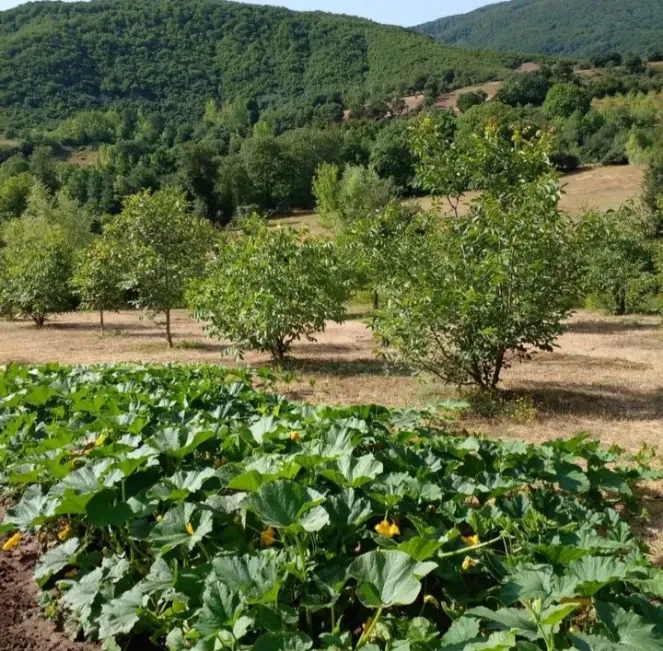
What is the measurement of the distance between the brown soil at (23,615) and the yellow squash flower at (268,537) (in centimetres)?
85

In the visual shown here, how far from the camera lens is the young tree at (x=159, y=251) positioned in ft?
49.0

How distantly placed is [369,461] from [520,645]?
115 cm

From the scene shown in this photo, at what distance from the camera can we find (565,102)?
73312 mm

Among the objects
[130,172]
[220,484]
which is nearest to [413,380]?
[220,484]

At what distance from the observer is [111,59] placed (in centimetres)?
11988

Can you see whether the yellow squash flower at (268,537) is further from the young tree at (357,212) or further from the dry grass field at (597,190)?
the dry grass field at (597,190)

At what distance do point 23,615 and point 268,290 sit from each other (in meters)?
7.89

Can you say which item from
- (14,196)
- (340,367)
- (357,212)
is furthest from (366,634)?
(14,196)

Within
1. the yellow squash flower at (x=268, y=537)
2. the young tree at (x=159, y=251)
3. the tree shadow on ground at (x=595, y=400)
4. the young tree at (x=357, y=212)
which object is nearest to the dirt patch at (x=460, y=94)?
the young tree at (x=357, y=212)

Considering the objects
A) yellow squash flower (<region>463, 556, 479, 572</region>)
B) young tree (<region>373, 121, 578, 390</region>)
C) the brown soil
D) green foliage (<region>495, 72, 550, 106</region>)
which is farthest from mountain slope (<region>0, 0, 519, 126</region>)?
yellow squash flower (<region>463, 556, 479, 572</region>)

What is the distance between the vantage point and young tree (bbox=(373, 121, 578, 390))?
25.5 feet

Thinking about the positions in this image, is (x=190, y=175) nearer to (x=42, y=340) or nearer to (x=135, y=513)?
(x=42, y=340)

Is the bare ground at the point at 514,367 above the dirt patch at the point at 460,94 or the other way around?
the other way around

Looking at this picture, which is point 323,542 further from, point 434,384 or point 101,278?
point 101,278
